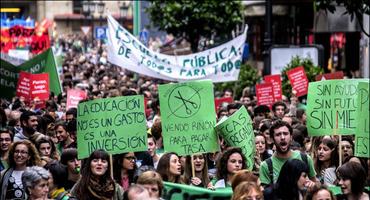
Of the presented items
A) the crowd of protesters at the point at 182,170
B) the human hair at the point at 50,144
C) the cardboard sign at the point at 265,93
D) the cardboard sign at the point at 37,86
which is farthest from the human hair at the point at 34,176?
the cardboard sign at the point at 37,86

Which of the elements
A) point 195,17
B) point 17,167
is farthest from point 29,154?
point 195,17

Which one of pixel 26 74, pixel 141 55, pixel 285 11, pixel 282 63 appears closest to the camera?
pixel 26 74

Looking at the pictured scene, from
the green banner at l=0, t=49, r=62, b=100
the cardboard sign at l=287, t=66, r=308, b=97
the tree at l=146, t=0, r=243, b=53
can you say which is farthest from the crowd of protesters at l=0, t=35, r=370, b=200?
the tree at l=146, t=0, r=243, b=53

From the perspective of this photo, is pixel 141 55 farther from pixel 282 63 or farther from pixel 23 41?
pixel 23 41

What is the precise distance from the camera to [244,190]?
938 cm

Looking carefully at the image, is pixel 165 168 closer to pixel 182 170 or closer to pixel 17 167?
pixel 182 170

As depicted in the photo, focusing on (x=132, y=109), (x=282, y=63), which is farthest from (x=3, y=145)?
(x=282, y=63)

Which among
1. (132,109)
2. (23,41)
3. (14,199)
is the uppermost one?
(23,41)

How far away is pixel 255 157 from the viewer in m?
12.9

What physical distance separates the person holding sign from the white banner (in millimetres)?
12127

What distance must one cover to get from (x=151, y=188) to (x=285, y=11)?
128 ft

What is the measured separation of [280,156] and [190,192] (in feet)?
4.83

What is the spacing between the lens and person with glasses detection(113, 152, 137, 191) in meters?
11.8

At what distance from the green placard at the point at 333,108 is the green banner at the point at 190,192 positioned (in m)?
2.39
